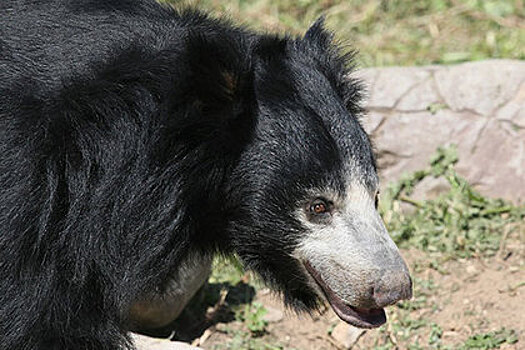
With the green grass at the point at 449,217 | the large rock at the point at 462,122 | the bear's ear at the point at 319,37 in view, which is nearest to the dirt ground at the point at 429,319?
the green grass at the point at 449,217

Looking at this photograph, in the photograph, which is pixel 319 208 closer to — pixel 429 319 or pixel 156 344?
pixel 156 344

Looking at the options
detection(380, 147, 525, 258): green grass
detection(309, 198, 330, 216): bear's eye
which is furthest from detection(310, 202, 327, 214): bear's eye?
detection(380, 147, 525, 258): green grass

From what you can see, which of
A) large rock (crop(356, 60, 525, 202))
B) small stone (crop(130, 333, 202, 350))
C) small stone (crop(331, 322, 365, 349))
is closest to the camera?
small stone (crop(130, 333, 202, 350))

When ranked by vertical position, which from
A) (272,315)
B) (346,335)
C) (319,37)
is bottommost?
(272,315)

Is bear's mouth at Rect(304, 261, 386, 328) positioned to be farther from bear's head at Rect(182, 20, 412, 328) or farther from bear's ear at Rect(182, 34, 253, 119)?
bear's ear at Rect(182, 34, 253, 119)

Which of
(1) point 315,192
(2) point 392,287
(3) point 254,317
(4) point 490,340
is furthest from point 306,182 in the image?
(4) point 490,340

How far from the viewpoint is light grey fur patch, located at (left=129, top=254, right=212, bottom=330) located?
4.16m

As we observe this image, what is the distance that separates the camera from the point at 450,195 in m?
5.58

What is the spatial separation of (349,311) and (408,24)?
14.8 feet

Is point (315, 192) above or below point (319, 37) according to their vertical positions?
below

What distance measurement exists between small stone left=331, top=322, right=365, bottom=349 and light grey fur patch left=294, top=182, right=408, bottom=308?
3.38ft

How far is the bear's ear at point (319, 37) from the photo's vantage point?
3.82 m

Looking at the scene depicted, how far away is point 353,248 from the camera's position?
3453 millimetres

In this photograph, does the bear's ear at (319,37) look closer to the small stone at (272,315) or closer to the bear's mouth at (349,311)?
the bear's mouth at (349,311)
